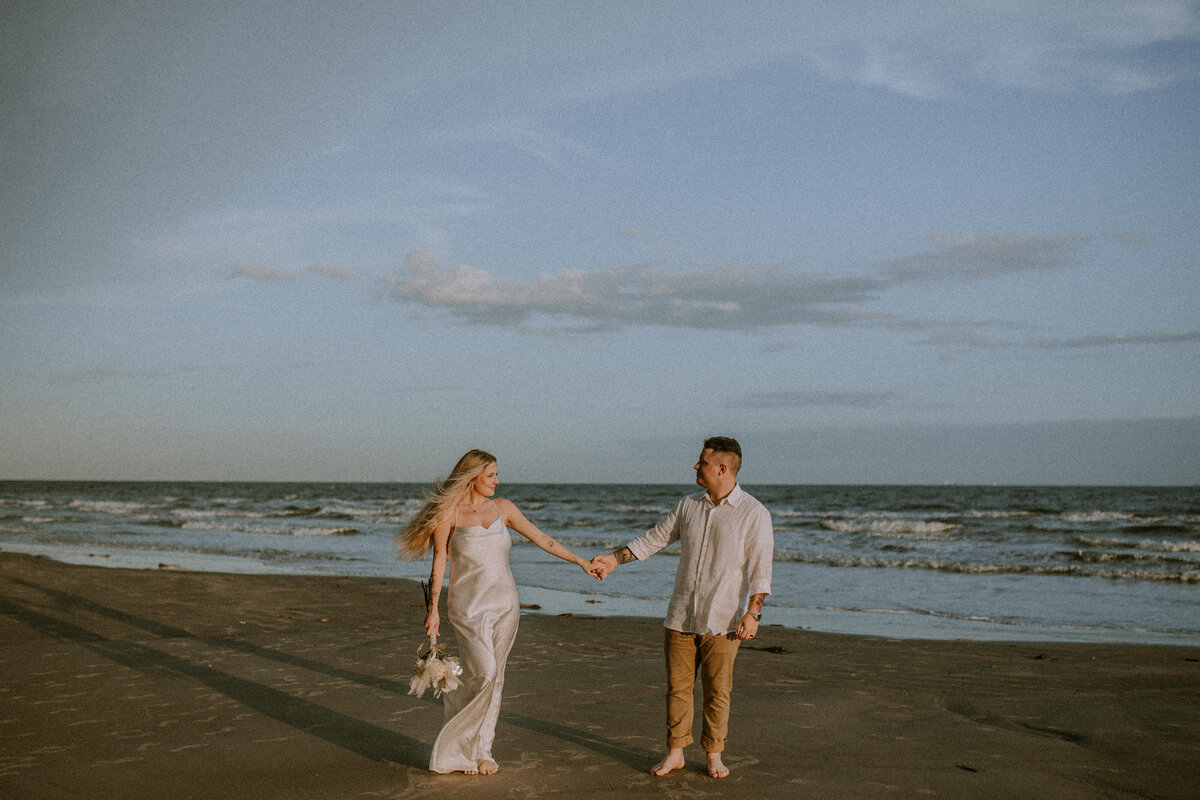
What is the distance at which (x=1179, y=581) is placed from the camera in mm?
17391

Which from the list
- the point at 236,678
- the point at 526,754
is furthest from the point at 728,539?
the point at 236,678

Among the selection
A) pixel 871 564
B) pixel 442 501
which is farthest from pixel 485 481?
pixel 871 564

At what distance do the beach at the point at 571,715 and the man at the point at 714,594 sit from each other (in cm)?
32

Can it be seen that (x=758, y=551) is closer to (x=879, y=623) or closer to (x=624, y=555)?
(x=624, y=555)

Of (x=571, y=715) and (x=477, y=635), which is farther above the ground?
(x=477, y=635)

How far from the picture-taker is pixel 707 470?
5.21 m

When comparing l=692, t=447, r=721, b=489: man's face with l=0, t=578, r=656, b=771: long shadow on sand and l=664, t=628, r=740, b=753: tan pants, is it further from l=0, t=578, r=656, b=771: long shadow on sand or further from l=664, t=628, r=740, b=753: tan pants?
l=0, t=578, r=656, b=771: long shadow on sand

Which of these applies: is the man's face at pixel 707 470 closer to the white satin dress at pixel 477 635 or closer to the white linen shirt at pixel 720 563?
the white linen shirt at pixel 720 563

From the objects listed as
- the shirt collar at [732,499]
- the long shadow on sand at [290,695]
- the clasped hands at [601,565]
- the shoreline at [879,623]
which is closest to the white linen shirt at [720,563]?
the shirt collar at [732,499]

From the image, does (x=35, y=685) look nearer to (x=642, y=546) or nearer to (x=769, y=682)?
(x=642, y=546)

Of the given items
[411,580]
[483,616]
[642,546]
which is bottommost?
[411,580]

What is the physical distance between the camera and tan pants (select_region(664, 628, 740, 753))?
509 centimetres

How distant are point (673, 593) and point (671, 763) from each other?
38.8 inches

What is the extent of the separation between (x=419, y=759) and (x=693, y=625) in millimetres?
1836
